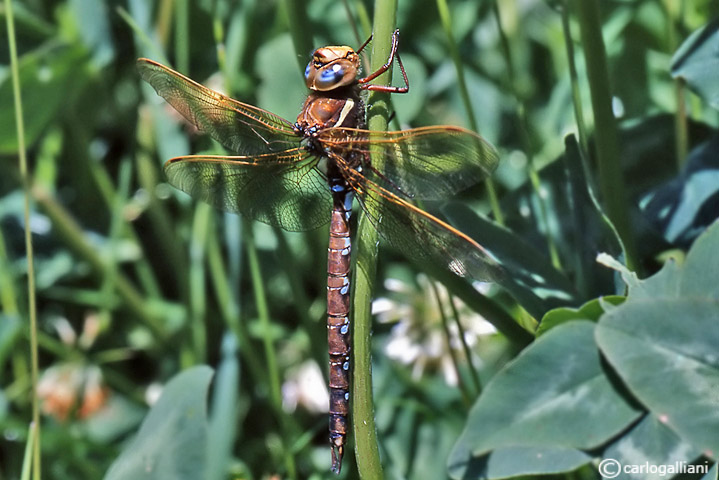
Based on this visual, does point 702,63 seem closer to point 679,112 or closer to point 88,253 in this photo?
point 679,112

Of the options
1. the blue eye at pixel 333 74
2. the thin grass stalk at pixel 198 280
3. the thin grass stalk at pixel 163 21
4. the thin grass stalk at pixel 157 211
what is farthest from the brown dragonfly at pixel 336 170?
the thin grass stalk at pixel 163 21

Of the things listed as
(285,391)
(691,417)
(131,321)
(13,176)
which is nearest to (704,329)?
(691,417)

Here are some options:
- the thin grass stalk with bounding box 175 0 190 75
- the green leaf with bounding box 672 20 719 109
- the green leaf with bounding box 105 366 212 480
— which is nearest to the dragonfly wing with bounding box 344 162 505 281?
the green leaf with bounding box 105 366 212 480

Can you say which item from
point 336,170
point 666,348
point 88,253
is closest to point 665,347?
point 666,348

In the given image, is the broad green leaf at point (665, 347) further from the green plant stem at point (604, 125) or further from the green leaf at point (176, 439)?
the green leaf at point (176, 439)

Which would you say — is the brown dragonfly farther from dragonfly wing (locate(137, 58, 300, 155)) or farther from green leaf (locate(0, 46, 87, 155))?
green leaf (locate(0, 46, 87, 155))

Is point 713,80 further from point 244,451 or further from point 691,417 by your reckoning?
point 244,451
